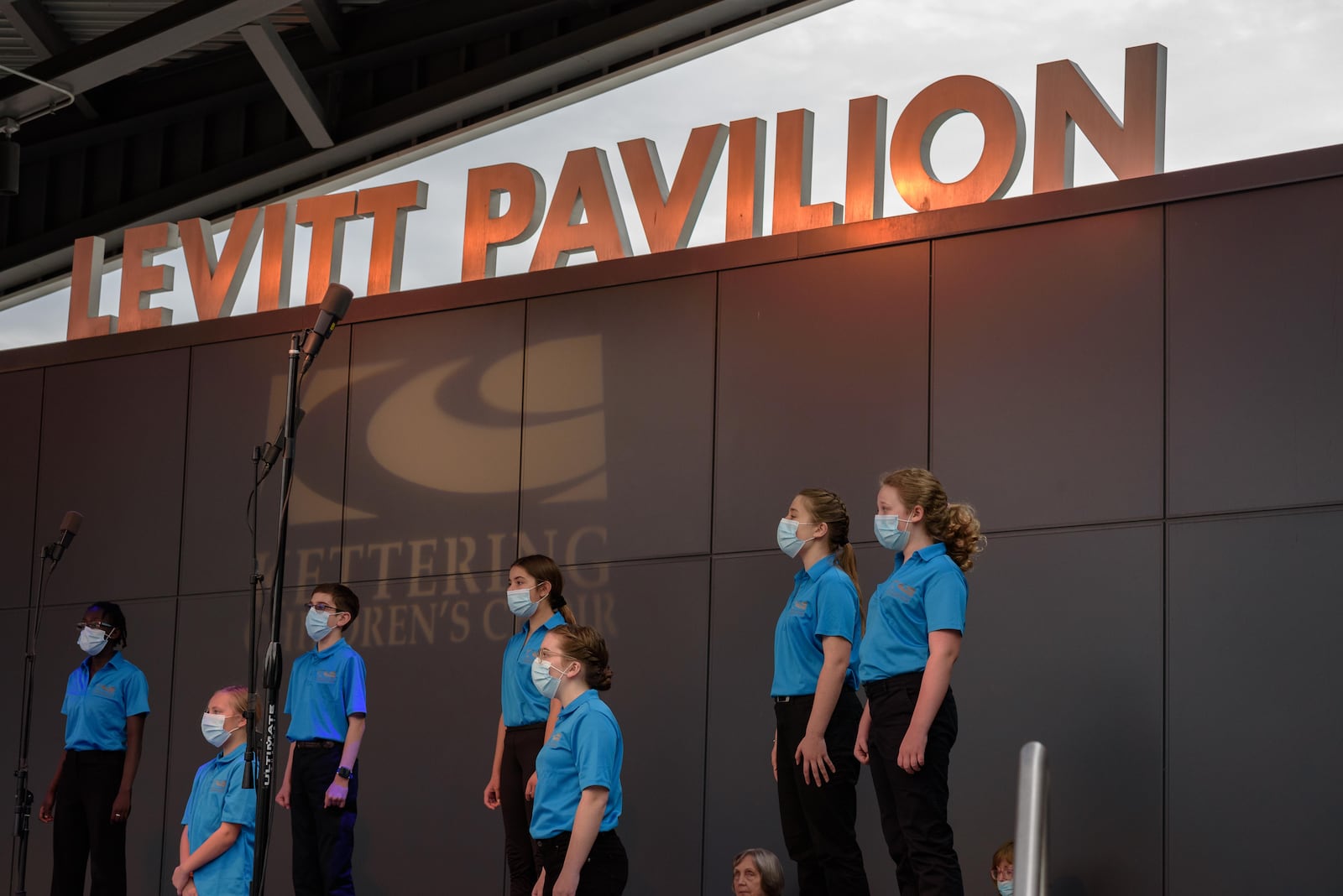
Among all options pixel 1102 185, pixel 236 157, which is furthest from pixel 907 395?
pixel 236 157

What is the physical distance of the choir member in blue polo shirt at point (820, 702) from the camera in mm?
5270

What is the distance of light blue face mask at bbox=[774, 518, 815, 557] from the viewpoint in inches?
219

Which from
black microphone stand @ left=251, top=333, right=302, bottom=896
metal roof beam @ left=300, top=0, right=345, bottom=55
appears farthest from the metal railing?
metal roof beam @ left=300, top=0, right=345, bottom=55

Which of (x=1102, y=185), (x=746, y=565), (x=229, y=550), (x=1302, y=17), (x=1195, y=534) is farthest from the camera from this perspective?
(x=1302, y=17)

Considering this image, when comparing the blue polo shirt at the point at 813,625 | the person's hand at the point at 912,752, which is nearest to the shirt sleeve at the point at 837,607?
the blue polo shirt at the point at 813,625

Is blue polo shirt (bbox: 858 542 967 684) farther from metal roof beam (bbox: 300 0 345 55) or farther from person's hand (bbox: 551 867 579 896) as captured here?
metal roof beam (bbox: 300 0 345 55)

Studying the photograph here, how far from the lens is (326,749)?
6.60 meters

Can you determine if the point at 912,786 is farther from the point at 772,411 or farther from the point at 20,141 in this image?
the point at 20,141

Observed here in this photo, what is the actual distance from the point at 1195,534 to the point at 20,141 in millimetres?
10232

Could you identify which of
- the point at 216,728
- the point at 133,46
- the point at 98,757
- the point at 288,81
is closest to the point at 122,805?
the point at 98,757

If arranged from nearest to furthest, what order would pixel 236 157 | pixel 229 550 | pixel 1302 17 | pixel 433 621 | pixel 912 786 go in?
pixel 912 786, pixel 433 621, pixel 229 550, pixel 1302 17, pixel 236 157

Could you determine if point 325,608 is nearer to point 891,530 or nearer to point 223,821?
point 223,821

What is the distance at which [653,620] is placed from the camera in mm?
7109

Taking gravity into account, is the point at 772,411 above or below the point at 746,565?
above
